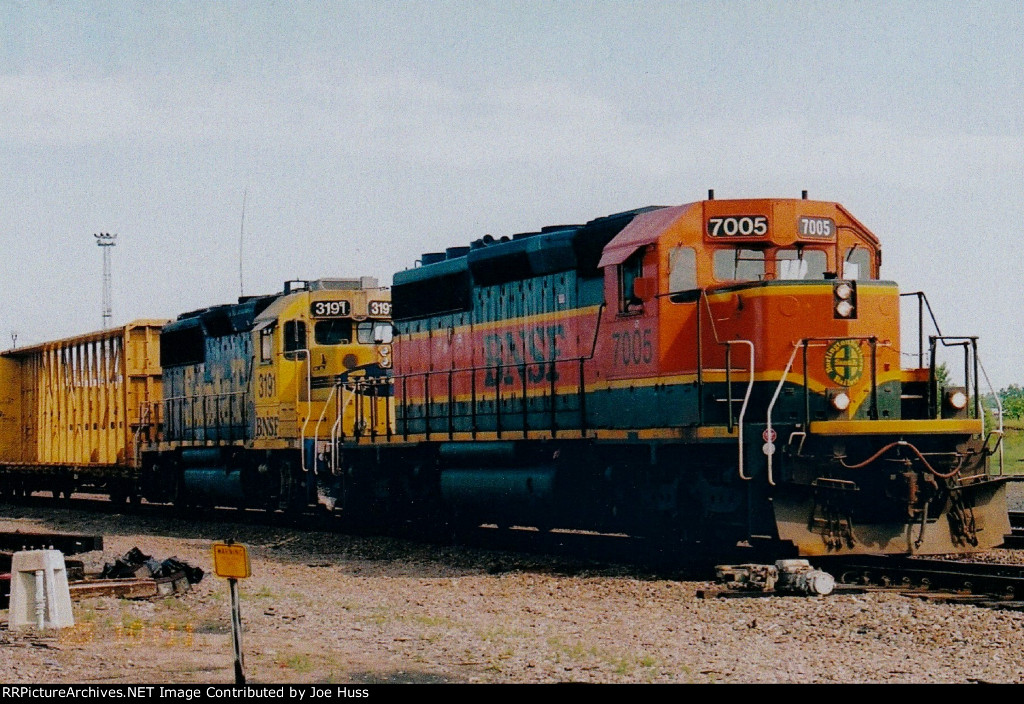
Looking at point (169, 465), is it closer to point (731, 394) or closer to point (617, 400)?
point (617, 400)

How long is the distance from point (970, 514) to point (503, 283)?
6.27 meters

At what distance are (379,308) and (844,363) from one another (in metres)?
9.92

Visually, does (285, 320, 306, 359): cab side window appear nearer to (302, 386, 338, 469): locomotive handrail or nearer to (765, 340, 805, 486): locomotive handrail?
(302, 386, 338, 469): locomotive handrail

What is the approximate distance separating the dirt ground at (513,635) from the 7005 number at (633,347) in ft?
6.79

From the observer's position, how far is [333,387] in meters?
20.7

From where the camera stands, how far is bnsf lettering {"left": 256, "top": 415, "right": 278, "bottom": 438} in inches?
848

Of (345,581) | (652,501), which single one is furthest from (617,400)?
(345,581)

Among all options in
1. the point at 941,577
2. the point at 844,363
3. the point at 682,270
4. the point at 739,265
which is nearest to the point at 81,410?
the point at 682,270

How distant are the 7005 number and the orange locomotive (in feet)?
0.10

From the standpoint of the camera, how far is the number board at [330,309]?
21.2 m

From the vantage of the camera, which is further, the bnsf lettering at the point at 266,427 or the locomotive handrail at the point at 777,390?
the bnsf lettering at the point at 266,427

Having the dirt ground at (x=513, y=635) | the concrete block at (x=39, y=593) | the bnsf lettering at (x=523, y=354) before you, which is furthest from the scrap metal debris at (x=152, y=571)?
the bnsf lettering at (x=523, y=354)

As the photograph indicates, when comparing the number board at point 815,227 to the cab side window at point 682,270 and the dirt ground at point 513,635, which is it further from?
the dirt ground at point 513,635

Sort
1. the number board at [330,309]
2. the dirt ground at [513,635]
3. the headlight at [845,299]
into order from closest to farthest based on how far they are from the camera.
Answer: the dirt ground at [513,635], the headlight at [845,299], the number board at [330,309]
